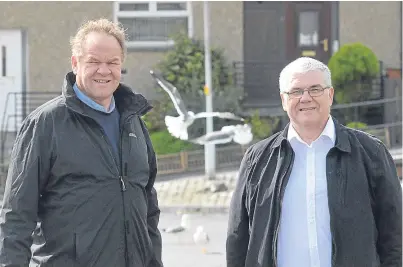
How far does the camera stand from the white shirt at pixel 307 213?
369cm

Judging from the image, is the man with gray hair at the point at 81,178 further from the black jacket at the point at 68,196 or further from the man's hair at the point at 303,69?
the man's hair at the point at 303,69

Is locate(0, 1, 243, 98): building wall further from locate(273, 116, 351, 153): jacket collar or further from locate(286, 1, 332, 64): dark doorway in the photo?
locate(273, 116, 351, 153): jacket collar

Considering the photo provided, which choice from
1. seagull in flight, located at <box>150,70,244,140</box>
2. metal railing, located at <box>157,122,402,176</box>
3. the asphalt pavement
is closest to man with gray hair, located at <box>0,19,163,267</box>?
the asphalt pavement

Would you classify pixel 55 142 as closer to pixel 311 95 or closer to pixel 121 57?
pixel 121 57

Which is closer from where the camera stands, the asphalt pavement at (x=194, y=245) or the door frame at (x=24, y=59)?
the asphalt pavement at (x=194, y=245)

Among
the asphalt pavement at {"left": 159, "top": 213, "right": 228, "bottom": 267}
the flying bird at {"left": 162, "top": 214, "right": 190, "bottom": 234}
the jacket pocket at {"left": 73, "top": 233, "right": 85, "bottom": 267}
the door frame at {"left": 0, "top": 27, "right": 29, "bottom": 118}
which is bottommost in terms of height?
the asphalt pavement at {"left": 159, "top": 213, "right": 228, "bottom": 267}

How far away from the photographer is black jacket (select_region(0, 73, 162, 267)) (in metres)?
3.66

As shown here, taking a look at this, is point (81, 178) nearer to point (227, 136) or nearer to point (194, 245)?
point (194, 245)

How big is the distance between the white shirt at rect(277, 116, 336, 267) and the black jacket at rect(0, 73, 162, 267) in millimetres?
710

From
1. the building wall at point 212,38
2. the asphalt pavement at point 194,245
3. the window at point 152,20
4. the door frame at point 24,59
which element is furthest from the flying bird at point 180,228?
the door frame at point 24,59

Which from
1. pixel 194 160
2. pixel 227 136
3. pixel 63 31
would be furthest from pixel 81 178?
pixel 63 31

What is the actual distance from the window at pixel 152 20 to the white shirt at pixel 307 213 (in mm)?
13044

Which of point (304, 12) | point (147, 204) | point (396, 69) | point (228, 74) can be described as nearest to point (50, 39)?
point (228, 74)

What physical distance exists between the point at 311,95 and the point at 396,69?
13.5 meters
